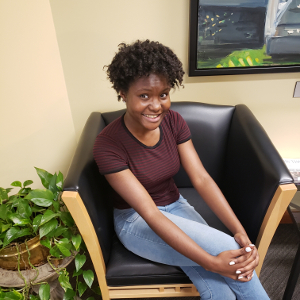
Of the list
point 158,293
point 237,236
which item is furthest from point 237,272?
point 158,293

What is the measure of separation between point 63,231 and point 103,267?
→ 0.21 meters

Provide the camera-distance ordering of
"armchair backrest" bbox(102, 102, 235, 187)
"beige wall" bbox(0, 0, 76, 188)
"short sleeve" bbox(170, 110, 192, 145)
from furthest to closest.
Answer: "armchair backrest" bbox(102, 102, 235, 187), "beige wall" bbox(0, 0, 76, 188), "short sleeve" bbox(170, 110, 192, 145)

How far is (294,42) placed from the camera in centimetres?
137

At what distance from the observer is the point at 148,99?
0.90 meters

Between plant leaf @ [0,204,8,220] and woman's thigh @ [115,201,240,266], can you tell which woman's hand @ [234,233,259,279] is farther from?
plant leaf @ [0,204,8,220]

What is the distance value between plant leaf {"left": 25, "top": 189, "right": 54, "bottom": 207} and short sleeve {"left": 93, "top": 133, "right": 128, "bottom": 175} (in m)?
0.23

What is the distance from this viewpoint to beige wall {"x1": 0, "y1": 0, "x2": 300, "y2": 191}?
1.31 meters

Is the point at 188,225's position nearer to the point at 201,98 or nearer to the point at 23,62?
the point at 201,98

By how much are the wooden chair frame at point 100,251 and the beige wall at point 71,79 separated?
2.51ft

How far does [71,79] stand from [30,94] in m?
0.25

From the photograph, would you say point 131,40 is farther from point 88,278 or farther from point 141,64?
point 88,278

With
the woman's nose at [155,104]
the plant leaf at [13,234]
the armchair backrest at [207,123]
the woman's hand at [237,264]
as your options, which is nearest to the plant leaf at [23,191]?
the plant leaf at [13,234]

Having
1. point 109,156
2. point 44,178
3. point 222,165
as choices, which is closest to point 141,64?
point 109,156

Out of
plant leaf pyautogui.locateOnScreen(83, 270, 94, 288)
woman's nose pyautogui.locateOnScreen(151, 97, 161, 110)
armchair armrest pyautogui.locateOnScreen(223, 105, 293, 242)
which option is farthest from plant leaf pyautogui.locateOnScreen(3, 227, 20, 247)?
armchair armrest pyautogui.locateOnScreen(223, 105, 293, 242)
